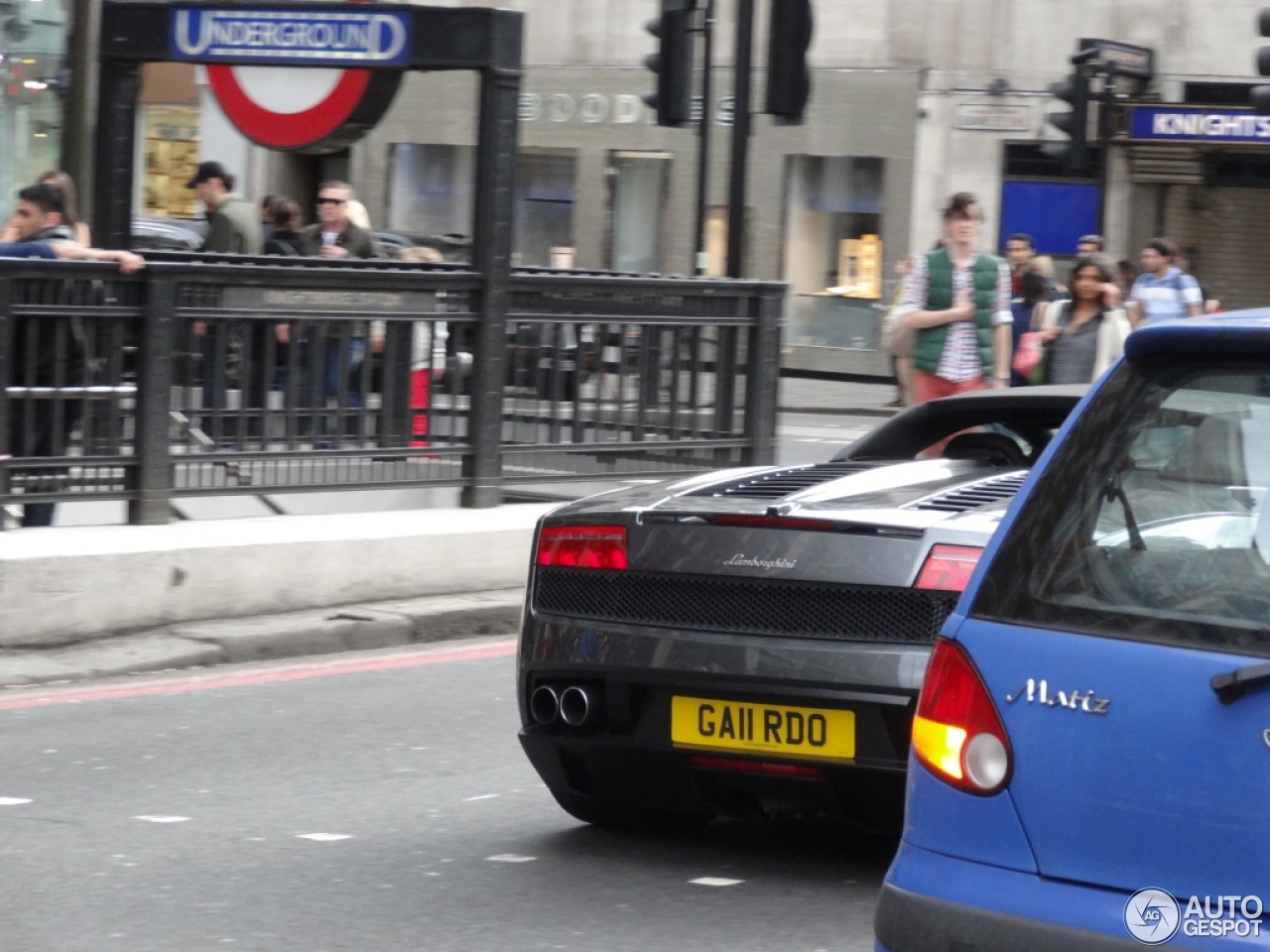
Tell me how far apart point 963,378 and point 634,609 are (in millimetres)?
6640

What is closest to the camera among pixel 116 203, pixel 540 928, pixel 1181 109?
pixel 540 928

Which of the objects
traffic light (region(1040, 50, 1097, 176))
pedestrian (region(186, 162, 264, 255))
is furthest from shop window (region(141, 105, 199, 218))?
pedestrian (region(186, 162, 264, 255))

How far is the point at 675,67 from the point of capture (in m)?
14.0

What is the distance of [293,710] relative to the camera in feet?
25.6

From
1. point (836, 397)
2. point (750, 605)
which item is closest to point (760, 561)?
point (750, 605)

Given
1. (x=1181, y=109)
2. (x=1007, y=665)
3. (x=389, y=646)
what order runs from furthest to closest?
(x=1181, y=109) < (x=389, y=646) < (x=1007, y=665)

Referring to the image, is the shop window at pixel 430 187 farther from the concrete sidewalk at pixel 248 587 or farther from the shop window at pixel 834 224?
the concrete sidewalk at pixel 248 587

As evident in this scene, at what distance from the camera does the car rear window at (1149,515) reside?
10.7 feet

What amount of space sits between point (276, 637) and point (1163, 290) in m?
10.1

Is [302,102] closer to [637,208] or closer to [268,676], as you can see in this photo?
[268,676]

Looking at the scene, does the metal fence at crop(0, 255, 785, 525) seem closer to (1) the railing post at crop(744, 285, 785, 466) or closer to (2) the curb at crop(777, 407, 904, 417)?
(1) the railing post at crop(744, 285, 785, 466)

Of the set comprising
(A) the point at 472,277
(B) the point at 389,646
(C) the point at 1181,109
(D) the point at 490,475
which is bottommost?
(B) the point at 389,646

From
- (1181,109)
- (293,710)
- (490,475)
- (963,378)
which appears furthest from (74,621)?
(1181,109)

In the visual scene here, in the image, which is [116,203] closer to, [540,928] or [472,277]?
[472,277]
